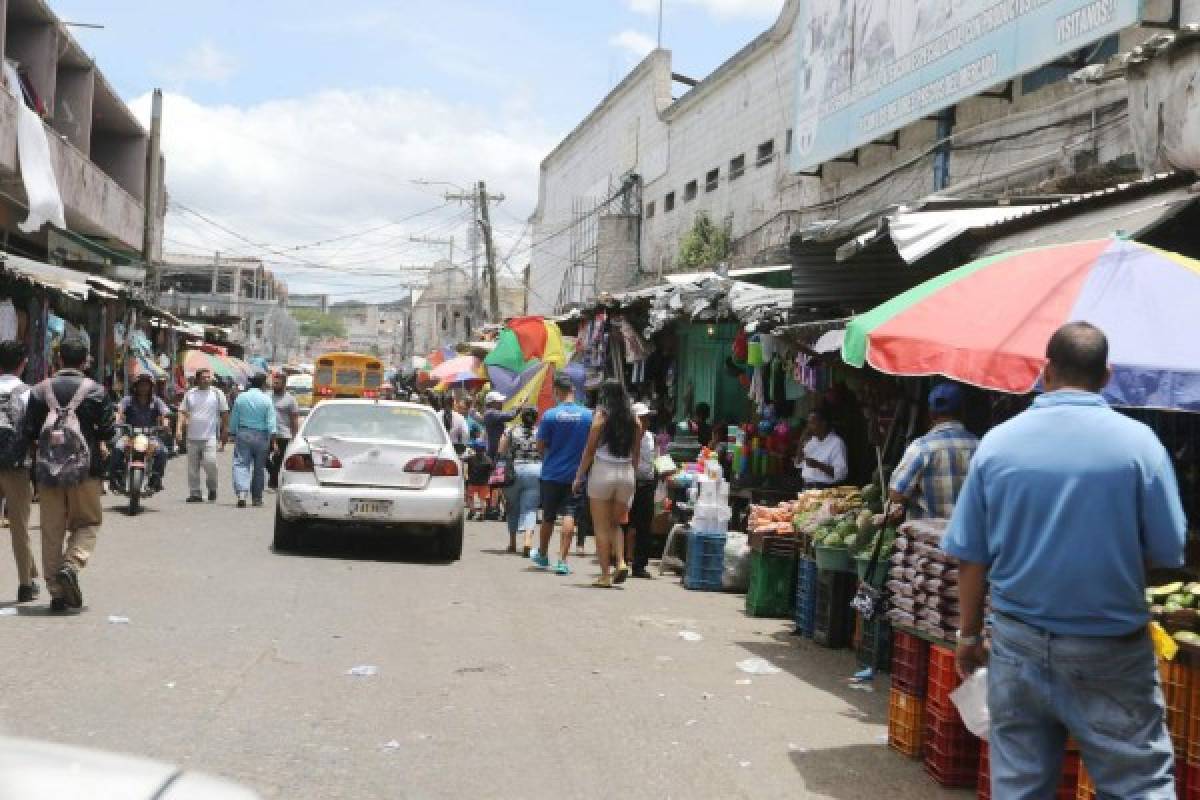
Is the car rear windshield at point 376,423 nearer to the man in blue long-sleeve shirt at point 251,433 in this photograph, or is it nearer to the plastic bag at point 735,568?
the plastic bag at point 735,568

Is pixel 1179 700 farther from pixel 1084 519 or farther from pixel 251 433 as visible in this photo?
pixel 251 433

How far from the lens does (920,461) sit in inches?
328

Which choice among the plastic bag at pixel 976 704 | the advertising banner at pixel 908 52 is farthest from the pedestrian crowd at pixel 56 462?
the advertising banner at pixel 908 52

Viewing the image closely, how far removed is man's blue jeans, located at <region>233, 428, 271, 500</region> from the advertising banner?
9.73 metres

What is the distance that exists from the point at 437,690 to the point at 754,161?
2204 cm

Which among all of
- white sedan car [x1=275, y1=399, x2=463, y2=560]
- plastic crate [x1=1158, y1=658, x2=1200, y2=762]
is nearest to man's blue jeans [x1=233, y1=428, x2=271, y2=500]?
white sedan car [x1=275, y1=399, x2=463, y2=560]

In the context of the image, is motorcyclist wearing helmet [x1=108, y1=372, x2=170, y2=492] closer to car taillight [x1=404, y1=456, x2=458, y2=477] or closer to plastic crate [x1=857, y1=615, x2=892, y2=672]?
car taillight [x1=404, y1=456, x2=458, y2=477]

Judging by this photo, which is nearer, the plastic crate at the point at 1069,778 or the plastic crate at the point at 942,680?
the plastic crate at the point at 1069,778

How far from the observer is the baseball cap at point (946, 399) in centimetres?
854

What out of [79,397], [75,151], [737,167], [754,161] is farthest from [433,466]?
[737,167]

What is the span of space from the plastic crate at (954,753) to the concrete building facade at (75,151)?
15.7 metres

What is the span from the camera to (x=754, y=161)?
28.5 meters

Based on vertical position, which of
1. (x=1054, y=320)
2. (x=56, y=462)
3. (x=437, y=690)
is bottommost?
(x=437, y=690)

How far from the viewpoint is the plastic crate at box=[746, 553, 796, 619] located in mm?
11641
